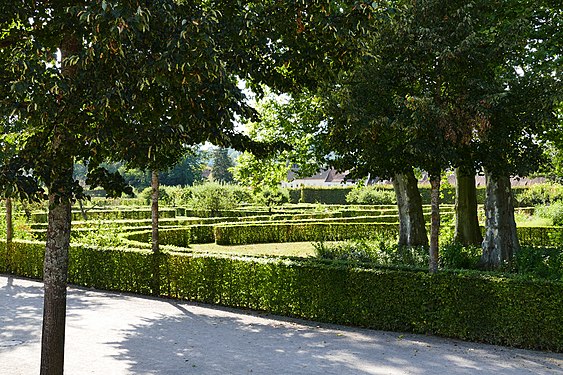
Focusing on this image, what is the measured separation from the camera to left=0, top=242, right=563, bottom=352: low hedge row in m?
9.47

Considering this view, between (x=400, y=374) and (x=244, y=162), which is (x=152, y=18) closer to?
(x=400, y=374)

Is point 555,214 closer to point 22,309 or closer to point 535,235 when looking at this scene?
point 535,235

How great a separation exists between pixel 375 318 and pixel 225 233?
53.1 feet

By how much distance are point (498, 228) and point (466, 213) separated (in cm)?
289

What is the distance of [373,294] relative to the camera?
35.2ft

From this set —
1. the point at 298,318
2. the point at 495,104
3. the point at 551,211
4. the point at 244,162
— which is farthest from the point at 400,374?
the point at 551,211

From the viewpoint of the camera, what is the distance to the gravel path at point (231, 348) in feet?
26.6

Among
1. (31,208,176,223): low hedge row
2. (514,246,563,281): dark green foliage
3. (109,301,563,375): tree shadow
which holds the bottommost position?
(109,301,563,375): tree shadow

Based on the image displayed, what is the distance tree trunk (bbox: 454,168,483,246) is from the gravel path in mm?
9218

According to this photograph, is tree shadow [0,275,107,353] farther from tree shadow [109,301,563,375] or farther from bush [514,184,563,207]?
bush [514,184,563,207]

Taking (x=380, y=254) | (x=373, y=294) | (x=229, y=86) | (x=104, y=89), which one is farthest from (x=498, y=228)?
(x=104, y=89)

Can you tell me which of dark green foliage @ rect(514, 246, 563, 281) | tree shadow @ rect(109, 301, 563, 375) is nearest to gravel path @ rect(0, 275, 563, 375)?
tree shadow @ rect(109, 301, 563, 375)

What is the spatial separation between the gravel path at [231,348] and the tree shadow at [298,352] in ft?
0.05

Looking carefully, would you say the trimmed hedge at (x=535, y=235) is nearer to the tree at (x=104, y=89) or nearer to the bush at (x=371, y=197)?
the tree at (x=104, y=89)
